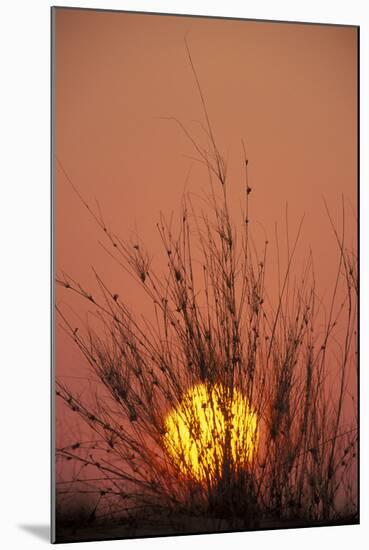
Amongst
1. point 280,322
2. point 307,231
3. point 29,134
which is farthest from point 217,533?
point 29,134

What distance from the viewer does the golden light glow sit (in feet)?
20.7

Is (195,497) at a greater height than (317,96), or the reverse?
(317,96)

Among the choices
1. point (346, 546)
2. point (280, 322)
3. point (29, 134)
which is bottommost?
point (346, 546)

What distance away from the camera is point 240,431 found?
642 centimetres

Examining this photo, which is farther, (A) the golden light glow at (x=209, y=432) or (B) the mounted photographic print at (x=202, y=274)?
(A) the golden light glow at (x=209, y=432)

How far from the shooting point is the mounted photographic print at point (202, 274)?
20.3 ft

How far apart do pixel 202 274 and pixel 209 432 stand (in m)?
0.83

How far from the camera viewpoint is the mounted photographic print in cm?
618

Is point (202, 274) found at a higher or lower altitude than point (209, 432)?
higher

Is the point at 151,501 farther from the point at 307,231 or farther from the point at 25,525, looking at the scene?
the point at 307,231

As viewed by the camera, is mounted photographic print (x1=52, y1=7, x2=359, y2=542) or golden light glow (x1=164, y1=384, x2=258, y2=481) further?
golden light glow (x1=164, y1=384, x2=258, y2=481)

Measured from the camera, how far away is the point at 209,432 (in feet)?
20.9

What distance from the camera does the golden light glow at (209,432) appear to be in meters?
6.32

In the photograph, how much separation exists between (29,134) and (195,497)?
82.7 inches
